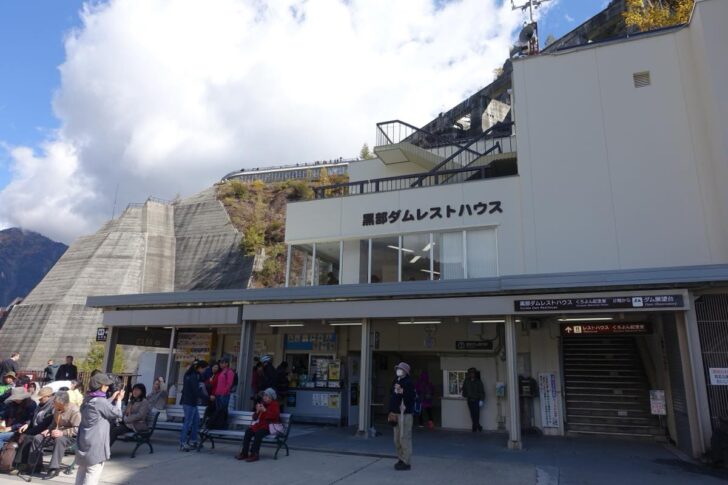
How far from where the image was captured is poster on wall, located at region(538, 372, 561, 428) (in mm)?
12758

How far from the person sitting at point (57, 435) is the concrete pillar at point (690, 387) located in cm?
1064

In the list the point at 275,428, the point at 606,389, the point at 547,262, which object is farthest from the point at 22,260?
the point at 606,389

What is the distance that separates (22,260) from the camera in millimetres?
180250

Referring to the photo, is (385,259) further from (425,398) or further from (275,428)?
(275,428)

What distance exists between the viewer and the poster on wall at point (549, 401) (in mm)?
12758

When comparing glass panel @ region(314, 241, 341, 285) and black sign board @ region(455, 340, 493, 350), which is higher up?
glass panel @ region(314, 241, 341, 285)

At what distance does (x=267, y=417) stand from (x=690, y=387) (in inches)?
311

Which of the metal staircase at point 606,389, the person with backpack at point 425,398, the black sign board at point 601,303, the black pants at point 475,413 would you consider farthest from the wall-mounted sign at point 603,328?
the person with backpack at point 425,398

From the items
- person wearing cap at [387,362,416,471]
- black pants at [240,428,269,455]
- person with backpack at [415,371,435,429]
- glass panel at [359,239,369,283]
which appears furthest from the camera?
glass panel at [359,239,369,283]

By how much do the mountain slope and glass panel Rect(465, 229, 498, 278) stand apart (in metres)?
173

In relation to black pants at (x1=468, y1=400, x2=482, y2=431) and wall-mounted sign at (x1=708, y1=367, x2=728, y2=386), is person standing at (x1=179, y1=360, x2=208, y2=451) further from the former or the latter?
wall-mounted sign at (x1=708, y1=367, x2=728, y2=386)

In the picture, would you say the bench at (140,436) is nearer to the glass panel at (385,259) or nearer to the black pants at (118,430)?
the black pants at (118,430)

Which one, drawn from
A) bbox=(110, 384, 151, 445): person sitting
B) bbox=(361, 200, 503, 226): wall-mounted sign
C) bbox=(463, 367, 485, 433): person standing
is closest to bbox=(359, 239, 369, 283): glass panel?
bbox=(361, 200, 503, 226): wall-mounted sign

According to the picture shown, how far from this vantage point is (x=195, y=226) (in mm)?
49031
